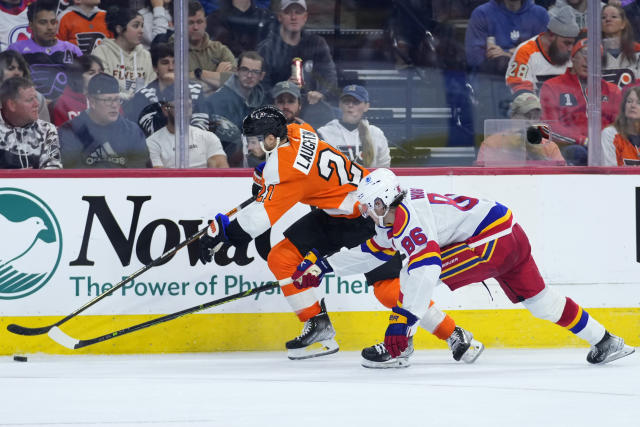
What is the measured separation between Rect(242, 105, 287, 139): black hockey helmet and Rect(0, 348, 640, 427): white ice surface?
1049 mm

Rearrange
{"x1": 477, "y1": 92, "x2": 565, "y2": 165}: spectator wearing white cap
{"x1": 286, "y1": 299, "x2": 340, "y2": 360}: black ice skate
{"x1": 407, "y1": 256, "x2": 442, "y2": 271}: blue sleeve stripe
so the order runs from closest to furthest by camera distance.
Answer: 1. {"x1": 407, "y1": 256, "x2": 442, "y2": 271}: blue sleeve stripe
2. {"x1": 286, "y1": 299, "x2": 340, "y2": 360}: black ice skate
3. {"x1": 477, "y1": 92, "x2": 565, "y2": 165}: spectator wearing white cap

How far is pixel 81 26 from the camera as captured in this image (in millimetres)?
4883

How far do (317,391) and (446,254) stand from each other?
3.09 ft

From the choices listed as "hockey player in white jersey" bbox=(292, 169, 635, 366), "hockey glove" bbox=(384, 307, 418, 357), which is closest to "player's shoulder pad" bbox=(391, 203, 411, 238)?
"hockey player in white jersey" bbox=(292, 169, 635, 366)

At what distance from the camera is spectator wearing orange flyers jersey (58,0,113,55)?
4.87 m

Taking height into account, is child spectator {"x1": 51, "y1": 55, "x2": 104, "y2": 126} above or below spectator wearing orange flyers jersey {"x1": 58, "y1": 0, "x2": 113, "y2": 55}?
below

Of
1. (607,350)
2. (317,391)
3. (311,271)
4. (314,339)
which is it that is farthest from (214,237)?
(607,350)

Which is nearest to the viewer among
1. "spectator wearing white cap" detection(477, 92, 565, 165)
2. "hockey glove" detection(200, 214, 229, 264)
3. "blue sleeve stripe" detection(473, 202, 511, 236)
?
"blue sleeve stripe" detection(473, 202, 511, 236)

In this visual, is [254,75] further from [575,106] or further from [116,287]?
[575,106]

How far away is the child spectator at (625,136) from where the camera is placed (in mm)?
5006

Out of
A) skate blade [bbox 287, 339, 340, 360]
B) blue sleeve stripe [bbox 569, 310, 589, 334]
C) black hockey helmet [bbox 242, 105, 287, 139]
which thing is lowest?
skate blade [bbox 287, 339, 340, 360]

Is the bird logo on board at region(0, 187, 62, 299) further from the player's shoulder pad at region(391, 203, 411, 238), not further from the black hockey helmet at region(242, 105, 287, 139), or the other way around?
the player's shoulder pad at region(391, 203, 411, 238)

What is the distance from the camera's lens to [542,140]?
5031 millimetres

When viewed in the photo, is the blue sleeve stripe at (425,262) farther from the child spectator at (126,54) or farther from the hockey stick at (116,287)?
the child spectator at (126,54)
